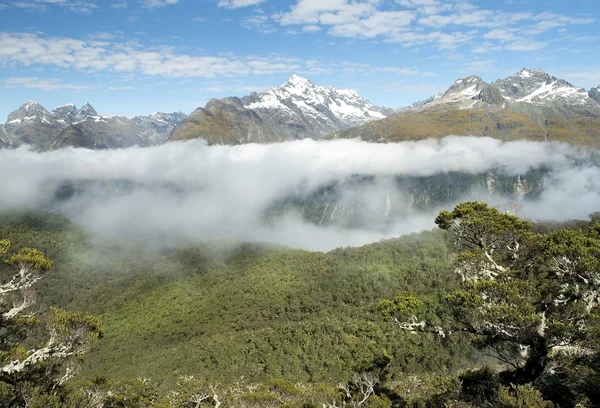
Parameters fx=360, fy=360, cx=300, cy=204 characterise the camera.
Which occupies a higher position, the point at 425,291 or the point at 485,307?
the point at 485,307

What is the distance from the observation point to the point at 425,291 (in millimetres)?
179750

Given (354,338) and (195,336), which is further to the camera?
(195,336)

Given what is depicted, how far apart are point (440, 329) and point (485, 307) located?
355 centimetres

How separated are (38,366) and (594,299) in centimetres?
4250

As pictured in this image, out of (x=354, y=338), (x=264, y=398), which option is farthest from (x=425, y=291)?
(x=264, y=398)

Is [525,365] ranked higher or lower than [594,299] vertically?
lower

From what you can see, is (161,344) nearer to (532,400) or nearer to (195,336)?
(195,336)

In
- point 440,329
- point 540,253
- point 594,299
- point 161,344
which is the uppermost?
point 540,253

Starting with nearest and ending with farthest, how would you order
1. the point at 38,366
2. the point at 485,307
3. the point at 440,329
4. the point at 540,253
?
the point at 485,307, the point at 440,329, the point at 540,253, the point at 38,366

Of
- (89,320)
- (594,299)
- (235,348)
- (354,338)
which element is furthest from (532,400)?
(235,348)

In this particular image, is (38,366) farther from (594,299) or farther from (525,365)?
(594,299)

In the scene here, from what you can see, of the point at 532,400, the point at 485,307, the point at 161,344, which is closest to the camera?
the point at 532,400

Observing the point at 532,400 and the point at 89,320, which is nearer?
the point at 532,400

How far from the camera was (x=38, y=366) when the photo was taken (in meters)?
29.6
